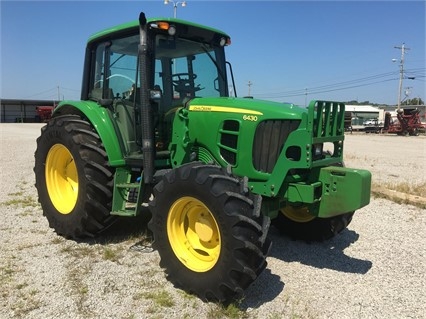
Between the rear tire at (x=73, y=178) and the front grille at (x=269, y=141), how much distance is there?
1876 mm

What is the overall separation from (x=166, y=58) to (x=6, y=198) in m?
4.64

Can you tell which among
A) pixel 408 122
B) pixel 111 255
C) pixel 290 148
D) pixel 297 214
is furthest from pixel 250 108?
pixel 408 122

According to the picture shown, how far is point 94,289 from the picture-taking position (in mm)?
3963

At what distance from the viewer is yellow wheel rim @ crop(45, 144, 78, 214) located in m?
5.73

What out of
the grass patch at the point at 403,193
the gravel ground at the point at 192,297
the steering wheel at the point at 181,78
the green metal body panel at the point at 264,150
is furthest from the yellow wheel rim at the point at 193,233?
the grass patch at the point at 403,193

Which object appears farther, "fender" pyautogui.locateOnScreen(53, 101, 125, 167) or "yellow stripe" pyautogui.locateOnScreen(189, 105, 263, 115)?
"fender" pyautogui.locateOnScreen(53, 101, 125, 167)

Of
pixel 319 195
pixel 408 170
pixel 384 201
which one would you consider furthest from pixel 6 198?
pixel 408 170

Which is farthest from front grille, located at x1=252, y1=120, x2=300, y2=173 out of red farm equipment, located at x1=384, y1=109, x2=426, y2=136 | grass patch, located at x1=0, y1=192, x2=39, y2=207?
red farm equipment, located at x1=384, y1=109, x2=426, y2=136

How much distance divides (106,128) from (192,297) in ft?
7.79

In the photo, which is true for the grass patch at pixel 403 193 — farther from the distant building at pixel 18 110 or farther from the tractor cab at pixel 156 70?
the distant building at pixel 18 110

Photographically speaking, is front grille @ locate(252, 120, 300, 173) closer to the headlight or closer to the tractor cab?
the headlight

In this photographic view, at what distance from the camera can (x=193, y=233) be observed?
4.18 metres

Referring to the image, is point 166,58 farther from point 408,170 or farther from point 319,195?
point 408,170

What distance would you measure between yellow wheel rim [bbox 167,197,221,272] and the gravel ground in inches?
13.6
